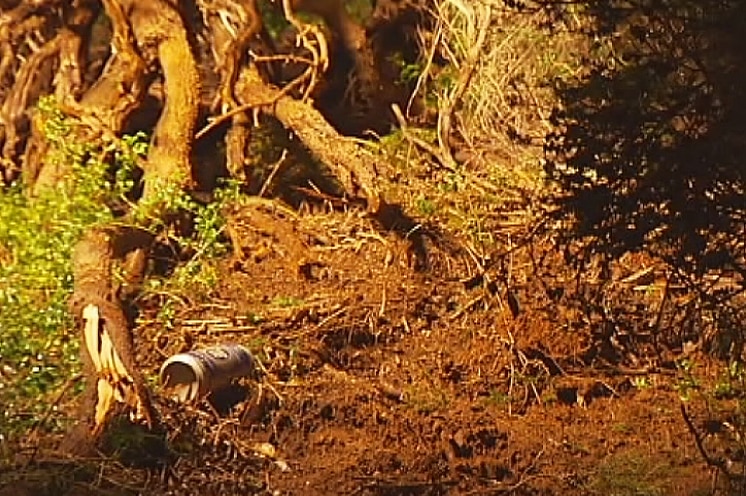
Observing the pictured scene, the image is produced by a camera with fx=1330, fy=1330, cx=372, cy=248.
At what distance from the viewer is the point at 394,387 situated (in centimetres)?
723

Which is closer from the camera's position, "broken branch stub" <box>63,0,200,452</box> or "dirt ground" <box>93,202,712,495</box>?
"broken branch stub" <box>63,0,200,452</box>

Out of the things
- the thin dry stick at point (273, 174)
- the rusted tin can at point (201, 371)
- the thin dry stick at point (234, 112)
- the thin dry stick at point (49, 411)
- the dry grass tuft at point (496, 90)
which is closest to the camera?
the thin dry stick at point (49, 411)

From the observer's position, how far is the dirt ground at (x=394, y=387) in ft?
20.1

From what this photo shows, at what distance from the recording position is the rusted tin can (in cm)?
655

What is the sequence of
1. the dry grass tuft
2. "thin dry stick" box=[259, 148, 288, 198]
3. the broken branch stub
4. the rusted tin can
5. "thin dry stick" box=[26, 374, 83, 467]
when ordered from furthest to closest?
"thin dry stick" box=[259, 148, 288, 198] → the dry grass tuft → the rusted tin can → the broken branch stub → "thin dry stick" box=[26, 374, 83, 467]

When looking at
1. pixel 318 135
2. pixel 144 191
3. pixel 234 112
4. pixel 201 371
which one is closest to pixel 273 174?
pixel 234 112

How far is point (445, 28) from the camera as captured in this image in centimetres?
934

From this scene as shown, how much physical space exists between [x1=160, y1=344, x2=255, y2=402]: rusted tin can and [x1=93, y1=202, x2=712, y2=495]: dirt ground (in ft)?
0.34

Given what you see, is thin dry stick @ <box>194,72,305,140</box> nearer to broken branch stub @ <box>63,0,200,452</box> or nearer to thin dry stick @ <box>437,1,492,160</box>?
broken branch stub @ <box>63,0,200,452</box>

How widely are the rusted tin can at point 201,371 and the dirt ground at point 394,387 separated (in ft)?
0.34

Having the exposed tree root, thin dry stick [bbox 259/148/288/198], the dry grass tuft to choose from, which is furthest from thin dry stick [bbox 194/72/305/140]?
the dry grass tuft

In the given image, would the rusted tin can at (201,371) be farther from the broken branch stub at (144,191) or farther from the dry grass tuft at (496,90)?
the dry grass tuft at (496,90)

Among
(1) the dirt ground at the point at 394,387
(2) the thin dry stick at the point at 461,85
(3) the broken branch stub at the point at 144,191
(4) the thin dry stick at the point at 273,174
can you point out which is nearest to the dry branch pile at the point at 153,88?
(3) the broken branch stub at the point at 144,191

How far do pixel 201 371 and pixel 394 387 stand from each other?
1.19 metres
